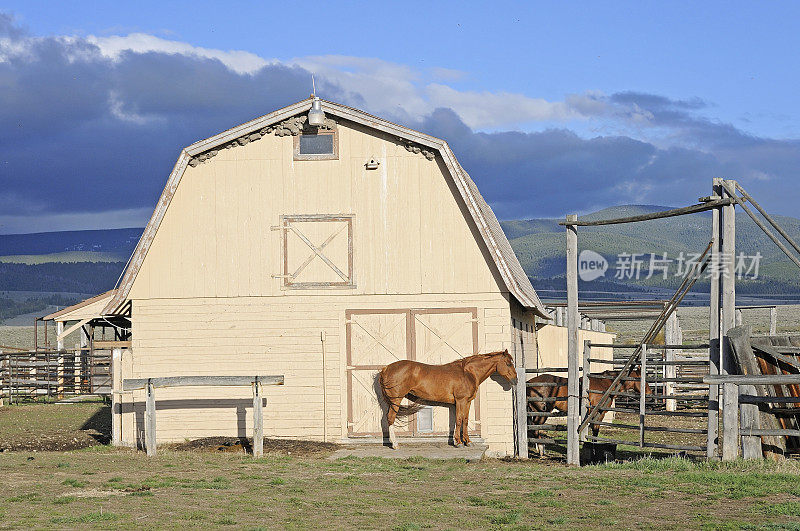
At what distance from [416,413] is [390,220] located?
3446mm

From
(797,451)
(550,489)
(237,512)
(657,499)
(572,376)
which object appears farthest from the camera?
(572,376)

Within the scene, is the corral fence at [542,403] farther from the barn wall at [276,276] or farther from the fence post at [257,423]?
the fence post at [257,423]

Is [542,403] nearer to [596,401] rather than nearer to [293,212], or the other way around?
[596,401]

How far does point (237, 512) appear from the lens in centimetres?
1043

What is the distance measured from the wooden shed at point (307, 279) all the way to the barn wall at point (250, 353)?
0.08ft

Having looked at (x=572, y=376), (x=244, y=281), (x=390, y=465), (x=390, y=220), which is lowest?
(x=390, y=465)

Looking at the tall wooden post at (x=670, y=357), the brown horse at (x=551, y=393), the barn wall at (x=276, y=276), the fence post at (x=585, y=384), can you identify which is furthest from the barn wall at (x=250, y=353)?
the tall wooden post at (x=670, y=357)

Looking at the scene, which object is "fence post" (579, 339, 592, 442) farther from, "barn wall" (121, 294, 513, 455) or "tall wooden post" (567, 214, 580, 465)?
"barn wall" (121, 294, 513, 455)

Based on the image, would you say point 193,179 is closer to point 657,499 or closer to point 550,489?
point 550,489

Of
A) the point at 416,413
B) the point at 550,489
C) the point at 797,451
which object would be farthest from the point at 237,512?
the point at 797,451

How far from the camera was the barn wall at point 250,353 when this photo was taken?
17.2 m

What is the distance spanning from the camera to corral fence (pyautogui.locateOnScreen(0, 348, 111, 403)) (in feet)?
105

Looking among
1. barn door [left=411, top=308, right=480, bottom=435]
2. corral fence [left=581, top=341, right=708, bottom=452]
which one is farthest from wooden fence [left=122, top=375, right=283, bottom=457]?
corral fence [left=581, top=341, right=708, bottom=452]

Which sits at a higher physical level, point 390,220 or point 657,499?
point 390,220
